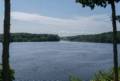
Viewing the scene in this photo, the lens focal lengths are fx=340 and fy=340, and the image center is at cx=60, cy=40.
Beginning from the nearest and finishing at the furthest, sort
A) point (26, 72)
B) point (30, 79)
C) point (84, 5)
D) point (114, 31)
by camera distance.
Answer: point (114, 31)
point (84, 5)
point (30, 79)
point (26, 72)

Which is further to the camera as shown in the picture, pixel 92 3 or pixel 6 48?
pixel 92 3

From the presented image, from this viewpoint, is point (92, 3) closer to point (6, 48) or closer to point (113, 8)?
point (113, 8)

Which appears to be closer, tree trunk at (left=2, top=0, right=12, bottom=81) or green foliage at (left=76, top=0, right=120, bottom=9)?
tree trunk at (left=2, top=0, right=12, bottom=81)

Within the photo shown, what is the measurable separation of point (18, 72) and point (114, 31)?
40652 mm

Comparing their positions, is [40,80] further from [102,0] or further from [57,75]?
[102,0]

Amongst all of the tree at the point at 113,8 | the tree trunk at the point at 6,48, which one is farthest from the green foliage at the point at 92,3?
the tree trunk at the point at 6,48

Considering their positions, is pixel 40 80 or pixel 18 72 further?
pixel 18 72

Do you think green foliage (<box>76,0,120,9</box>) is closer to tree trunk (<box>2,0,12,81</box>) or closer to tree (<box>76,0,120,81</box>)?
tree (<box>76,0,120,81</box>)

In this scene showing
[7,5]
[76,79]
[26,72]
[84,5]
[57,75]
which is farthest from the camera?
[26,72]

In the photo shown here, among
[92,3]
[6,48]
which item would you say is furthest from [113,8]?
[6,48]

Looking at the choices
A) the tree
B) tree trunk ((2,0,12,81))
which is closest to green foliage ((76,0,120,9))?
the tree

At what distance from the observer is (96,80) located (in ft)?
65.9

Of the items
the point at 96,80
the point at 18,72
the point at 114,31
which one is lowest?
the point at 18,72

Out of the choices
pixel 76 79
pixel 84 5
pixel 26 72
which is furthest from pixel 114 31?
pixel 26 72
